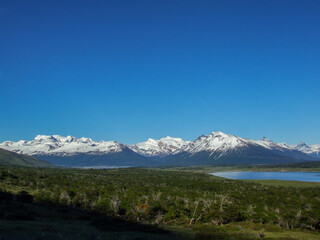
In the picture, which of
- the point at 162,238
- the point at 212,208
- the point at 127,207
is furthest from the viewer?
the point at 127,207

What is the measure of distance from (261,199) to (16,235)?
81.3 meters

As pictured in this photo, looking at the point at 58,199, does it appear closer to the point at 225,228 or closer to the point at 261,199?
the point at 225,228

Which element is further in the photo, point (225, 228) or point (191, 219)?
point (191, 219)

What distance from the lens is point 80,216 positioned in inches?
2704

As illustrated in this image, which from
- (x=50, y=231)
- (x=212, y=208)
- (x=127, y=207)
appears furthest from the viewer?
(x=127, y=207)

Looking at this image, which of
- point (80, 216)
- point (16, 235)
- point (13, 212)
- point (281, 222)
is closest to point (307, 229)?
point (281, 222)

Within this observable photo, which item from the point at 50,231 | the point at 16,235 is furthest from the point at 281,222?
the point at 16,235

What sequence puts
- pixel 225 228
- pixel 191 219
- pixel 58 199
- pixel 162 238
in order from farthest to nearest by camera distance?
pixel 58 199
pixel 191 219
pixel 225 228
pixel 162 238

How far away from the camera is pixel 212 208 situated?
77.6 m

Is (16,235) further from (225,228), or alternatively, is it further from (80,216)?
(225,228)

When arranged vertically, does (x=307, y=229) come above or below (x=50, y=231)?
below

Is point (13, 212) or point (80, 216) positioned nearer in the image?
point (13, 212)

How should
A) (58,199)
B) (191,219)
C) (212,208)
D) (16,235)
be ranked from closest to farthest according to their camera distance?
(16,235)
(191,219)
(212,208)
(58,199)

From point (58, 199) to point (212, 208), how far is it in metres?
49.3
